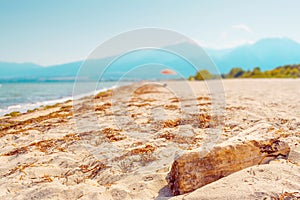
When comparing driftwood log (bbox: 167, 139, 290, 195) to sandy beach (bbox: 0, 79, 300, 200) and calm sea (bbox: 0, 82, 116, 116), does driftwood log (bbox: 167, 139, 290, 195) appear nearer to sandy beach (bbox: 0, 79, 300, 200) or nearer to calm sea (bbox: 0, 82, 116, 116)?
sandy beach (bbox: 0, 79, 300, 200)

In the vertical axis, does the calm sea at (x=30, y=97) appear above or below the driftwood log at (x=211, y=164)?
below

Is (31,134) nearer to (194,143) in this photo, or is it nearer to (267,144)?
(194,143)

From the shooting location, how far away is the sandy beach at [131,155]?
1965 millimetres

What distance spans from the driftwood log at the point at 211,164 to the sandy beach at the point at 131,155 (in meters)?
0.10

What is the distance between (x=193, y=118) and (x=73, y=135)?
239cm

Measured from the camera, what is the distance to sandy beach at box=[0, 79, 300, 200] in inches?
77.3

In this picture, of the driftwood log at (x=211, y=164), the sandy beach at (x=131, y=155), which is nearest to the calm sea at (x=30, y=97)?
the sandy beach at (x=131, y=155)

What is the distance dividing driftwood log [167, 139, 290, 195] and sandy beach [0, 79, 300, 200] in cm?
10

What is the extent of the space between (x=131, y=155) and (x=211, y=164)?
1220 mm

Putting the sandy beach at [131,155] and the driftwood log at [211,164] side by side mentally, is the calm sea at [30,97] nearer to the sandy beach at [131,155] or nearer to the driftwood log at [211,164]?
the sandy beach at [131,155]

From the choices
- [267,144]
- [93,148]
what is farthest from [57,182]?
[267,144]

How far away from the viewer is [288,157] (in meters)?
2.36

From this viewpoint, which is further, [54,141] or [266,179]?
[54,141]

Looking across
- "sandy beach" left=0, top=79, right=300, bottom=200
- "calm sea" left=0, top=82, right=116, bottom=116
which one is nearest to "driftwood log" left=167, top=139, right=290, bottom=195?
"sandy beach" left=0, top=79, right=300, bottom=200
